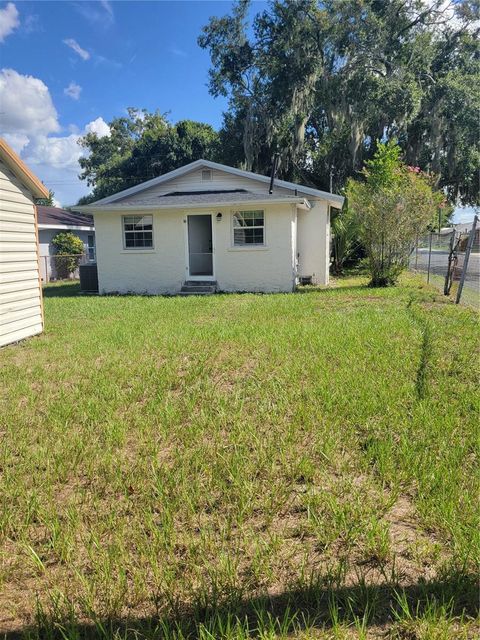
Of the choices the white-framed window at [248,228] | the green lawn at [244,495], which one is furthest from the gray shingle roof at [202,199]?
the green lawn at [244,495]

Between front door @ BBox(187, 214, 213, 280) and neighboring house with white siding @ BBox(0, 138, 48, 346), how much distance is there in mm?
8273

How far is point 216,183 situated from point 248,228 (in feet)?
8.82

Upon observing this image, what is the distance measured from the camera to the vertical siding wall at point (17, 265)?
22.9 feet

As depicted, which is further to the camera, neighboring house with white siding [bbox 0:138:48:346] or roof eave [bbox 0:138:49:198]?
neighboring house with white siding [bbox 0:138:48:346]

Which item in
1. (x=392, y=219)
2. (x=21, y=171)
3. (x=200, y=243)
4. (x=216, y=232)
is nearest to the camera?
(x=21, y=171)

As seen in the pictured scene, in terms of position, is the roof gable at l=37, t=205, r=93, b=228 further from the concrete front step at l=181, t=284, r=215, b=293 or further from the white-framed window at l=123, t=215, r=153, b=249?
the concrete front step at l=181, t=284, r=215, b=293

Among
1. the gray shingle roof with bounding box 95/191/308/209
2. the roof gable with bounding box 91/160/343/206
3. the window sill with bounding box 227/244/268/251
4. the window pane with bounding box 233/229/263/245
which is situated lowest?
the window sill with bounding box 227/244/268/251

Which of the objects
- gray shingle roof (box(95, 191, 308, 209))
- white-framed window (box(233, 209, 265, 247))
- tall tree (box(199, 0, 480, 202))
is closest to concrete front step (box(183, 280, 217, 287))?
white-framed window (box(233, 209, 265, 247))

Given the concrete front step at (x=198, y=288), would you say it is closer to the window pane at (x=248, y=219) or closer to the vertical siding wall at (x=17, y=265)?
the window pane at (x=248, y=219)

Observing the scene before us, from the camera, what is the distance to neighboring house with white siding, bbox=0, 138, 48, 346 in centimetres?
696

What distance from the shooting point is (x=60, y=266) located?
2061cm

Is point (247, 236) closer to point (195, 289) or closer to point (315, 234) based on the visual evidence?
point (195, 289)

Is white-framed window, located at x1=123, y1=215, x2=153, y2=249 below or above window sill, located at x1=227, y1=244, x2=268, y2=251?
above

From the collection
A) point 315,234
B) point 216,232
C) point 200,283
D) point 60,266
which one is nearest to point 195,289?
point 200,283
